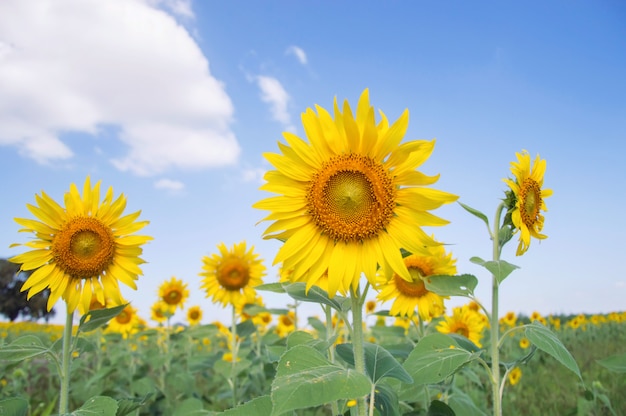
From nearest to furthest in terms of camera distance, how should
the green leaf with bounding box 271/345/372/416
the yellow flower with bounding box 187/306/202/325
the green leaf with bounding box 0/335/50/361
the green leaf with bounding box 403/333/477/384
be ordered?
the green leaf with bounding box 271/345/372/416 < the green leaf with bounding box 403/333/477/384 < the green leaf with bounding box 0/335/50/361 < the yellow flower with bounding box 187/306/202/325

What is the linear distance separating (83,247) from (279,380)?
2.50 m

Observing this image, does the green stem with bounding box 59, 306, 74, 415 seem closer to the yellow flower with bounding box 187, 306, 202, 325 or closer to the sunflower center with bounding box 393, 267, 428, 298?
the sunflower center with bounding box 393, 267, 428, 298

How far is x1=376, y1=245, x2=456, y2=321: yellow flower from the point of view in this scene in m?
4.72

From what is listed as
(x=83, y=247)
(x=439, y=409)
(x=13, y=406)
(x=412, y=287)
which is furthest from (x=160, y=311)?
(x=439, y=409)

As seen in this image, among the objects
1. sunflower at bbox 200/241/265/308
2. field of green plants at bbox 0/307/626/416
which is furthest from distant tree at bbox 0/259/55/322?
sunflower at bbox 200/241/265/308

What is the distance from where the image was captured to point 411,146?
2383mm

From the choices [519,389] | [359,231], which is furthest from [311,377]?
[519,389]

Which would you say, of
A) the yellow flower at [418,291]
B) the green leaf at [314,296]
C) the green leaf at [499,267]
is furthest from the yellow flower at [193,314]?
the green leaf at [499,267]

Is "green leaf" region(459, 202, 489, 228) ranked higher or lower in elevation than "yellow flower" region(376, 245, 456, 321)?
higher

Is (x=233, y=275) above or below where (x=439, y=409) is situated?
above

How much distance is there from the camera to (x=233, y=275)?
698 cm

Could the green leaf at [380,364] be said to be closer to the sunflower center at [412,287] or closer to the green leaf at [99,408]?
the green leaf at [99,408]

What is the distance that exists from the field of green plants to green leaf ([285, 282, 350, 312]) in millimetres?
225

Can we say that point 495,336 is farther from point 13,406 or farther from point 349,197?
point 13,406
